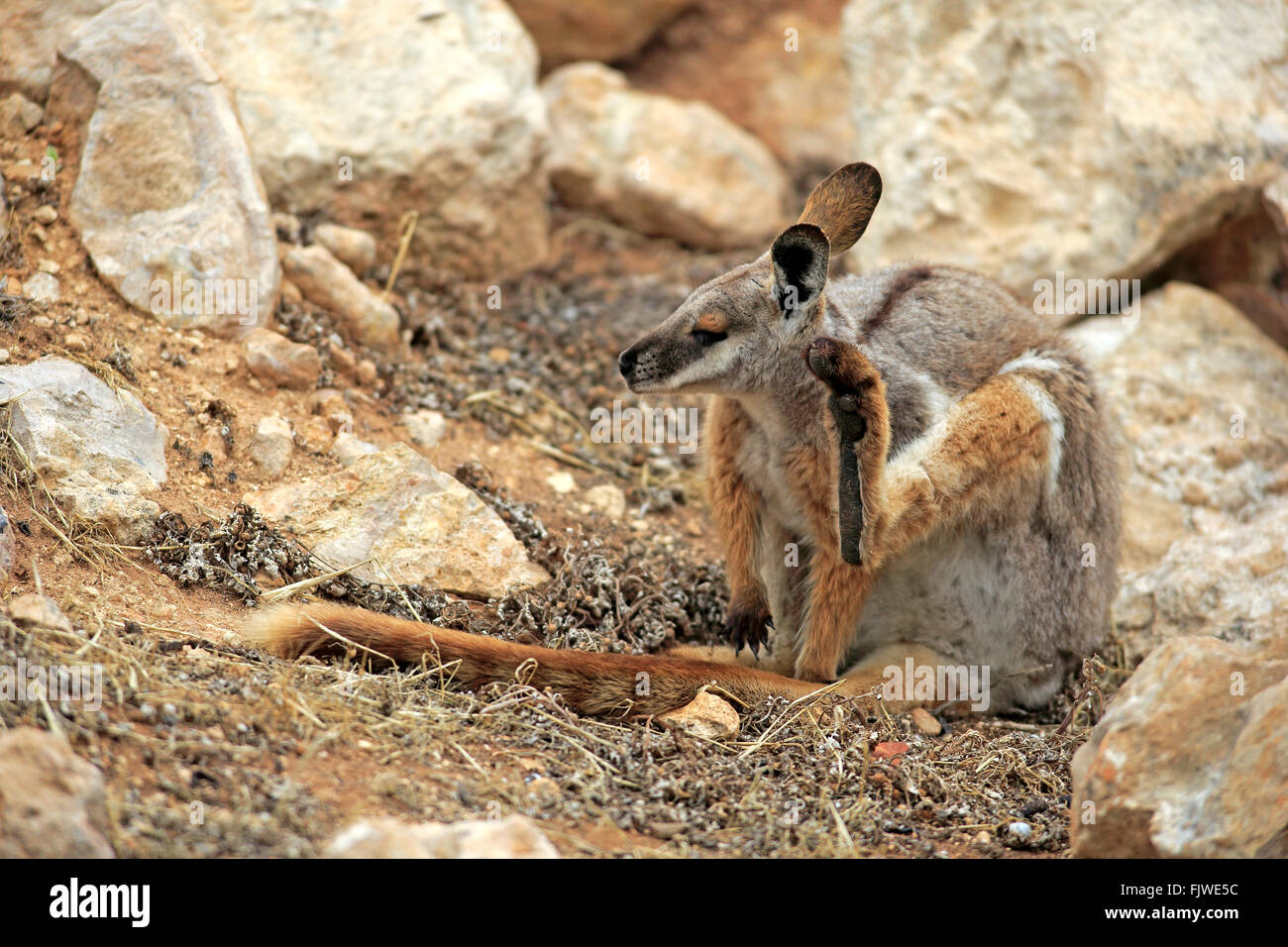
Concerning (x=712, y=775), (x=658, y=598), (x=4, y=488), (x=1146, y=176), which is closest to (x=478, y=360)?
(x=658, y=598)

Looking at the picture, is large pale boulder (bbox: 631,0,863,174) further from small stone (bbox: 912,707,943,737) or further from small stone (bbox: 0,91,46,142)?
small stone (bbox: 912,707,943,737)

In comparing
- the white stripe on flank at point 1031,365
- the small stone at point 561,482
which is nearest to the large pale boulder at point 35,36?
the small stone at point 561,482

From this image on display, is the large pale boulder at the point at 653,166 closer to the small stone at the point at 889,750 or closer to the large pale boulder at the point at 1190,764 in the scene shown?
the small stone at the point at 889,750

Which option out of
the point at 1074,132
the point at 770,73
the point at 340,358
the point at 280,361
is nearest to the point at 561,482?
the point at 340,358

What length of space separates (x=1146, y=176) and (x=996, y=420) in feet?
10.00

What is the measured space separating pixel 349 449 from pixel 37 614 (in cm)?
185

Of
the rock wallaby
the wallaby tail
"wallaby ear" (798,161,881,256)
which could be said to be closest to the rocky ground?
the wallaby tail

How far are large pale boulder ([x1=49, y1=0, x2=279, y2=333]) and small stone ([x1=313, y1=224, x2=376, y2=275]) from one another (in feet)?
2.53

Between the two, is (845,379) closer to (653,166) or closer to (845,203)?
(845,203)

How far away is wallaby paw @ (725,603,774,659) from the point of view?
5469 mm

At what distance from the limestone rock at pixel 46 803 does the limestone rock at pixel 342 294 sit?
12.1 ft

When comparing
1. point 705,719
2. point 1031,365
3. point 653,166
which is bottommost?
point 705,719

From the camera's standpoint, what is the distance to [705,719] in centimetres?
476

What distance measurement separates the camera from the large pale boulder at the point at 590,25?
33.0 feet
